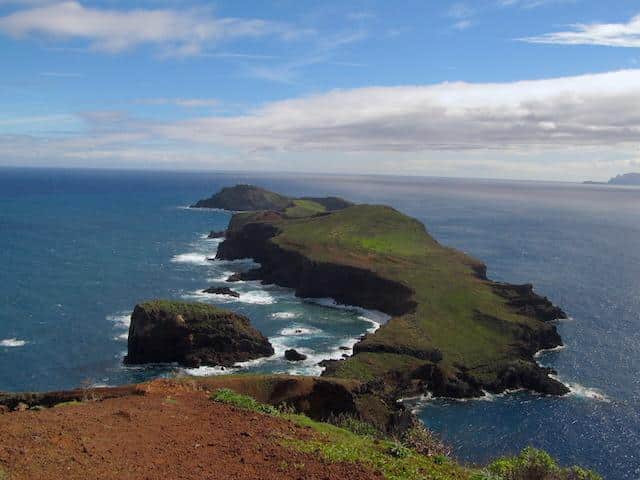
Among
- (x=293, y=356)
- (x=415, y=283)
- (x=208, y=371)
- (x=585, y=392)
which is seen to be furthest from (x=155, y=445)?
(x=415, y=283)

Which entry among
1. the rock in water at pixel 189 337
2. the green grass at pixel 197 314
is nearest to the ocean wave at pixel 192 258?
the green grass at pixel 197 314

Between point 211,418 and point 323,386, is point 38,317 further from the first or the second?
point 211,418

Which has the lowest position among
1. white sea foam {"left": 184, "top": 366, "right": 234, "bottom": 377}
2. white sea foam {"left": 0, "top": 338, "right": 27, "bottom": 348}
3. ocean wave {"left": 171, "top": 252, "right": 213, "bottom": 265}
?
white sea foam {"left": 184, "top": 366, "right": 234, "bottom": 377}

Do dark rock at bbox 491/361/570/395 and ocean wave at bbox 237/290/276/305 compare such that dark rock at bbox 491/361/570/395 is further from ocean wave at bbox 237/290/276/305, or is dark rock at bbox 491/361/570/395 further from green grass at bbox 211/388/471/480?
ocean wave at bbox 237/290/276/305

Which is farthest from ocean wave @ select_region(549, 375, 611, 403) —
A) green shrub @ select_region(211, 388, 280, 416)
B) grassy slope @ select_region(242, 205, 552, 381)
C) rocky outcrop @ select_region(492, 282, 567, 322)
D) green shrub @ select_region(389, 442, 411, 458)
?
green shrub @ select_region(211, 388, 280, 416)

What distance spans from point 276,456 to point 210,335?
173 ft

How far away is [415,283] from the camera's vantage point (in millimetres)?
100188

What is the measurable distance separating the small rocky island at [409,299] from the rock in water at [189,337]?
41.5ft

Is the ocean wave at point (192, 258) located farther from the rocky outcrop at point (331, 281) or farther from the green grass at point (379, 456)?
the green grass at point (379, 456)

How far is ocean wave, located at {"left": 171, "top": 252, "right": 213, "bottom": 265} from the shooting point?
13188 centimetres

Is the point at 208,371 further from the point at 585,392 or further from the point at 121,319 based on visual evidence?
the point at 585,392

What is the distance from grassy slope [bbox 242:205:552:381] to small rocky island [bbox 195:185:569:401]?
188 mm

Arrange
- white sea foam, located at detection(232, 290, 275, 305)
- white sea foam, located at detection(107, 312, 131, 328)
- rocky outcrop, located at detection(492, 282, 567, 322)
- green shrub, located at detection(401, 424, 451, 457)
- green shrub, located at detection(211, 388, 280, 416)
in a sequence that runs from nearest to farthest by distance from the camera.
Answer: green shrub, located at detection(401, 424, 451, 457) → green shrub, located at detection(211, 388, 280, 416) → white sea foam, located at detection(107, 312, 131, 328) → rocky outcrop, located at detection(492, 282, 567, 322) → white sea foam, located at detection(232, 290, 275, 305)

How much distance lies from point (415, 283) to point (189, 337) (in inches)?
1782
